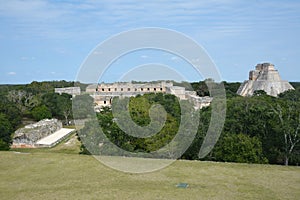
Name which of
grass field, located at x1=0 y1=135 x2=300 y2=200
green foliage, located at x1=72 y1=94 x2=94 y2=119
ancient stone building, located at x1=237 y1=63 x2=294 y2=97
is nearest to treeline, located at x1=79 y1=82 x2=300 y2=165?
grass field, located at x1=0 y1=135 x2=300 y2=200

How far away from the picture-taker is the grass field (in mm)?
8195

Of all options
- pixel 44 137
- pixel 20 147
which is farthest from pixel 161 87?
pixel 20 147

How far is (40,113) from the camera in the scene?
35594 millimetres

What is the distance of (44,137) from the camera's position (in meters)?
26.4

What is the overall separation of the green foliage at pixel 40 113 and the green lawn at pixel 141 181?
24.4 meters

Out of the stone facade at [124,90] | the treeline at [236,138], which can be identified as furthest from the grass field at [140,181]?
the stone facade at [124,90]

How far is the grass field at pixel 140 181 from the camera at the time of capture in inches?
323

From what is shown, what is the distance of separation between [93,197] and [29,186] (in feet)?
7.53

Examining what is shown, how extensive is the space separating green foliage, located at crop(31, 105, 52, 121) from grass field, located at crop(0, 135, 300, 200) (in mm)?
24395

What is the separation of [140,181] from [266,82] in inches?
1402

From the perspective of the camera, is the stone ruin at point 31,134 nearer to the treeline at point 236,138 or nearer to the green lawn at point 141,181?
the treeline at point 236,138

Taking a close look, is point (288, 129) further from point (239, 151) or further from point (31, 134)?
point (31, 134)

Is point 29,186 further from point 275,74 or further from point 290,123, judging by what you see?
point 275,74

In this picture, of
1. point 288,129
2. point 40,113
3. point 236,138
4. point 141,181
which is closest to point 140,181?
point 141,181
